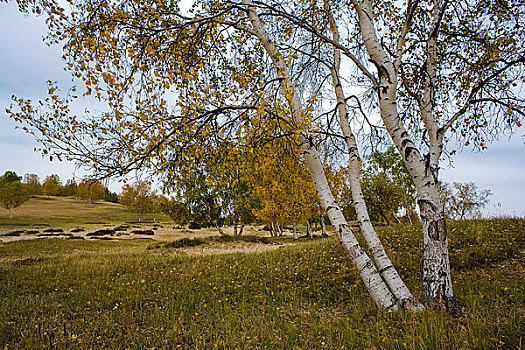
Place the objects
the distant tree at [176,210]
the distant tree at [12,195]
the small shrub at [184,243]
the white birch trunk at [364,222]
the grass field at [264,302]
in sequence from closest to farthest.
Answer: the grass field at [264,302] < the white birch trunk at [364,222] < the small shrub at [184,243] < the distant tree at [176,210] < the distant tree at [12,195]

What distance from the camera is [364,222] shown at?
4.37 meters

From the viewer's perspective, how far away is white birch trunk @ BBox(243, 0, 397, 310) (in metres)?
3.96

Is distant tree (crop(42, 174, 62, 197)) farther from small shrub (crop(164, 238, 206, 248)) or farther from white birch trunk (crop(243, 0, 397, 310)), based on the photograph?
white birch trunk (crop(243, 0, 397, 310))

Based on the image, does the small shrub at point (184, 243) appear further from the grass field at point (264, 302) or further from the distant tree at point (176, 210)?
the grass field at point (264, 302)

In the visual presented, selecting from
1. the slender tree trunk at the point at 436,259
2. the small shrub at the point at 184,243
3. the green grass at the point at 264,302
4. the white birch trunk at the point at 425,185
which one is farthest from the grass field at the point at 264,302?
the small shrub at the point at 184,243

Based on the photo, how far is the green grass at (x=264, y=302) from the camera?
3270 mm

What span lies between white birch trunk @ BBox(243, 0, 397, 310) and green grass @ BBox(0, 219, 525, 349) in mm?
325

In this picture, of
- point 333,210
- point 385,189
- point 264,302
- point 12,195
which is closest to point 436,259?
point 333,210

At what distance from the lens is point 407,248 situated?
308 inches

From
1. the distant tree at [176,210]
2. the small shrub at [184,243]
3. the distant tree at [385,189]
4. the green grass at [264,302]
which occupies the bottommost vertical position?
the small shrub at [184,243]

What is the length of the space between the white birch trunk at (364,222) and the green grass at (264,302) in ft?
1.02

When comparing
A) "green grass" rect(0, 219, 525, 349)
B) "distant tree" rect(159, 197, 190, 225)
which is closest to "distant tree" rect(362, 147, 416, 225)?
"green grass" rect(0, 219, 525, 349)

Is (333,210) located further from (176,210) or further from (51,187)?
(51,187)

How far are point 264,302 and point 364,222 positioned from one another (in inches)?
111
